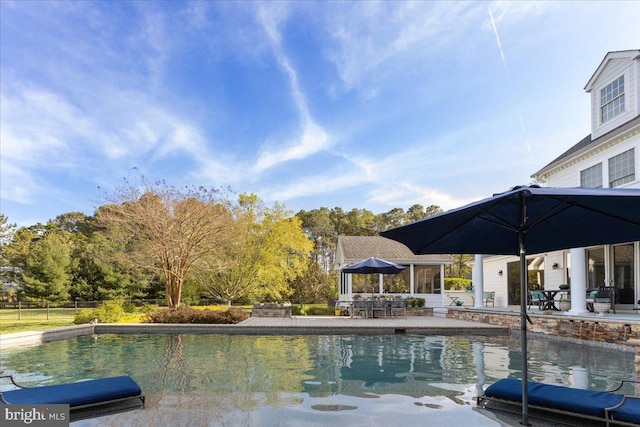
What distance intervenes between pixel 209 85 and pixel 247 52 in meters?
3.01

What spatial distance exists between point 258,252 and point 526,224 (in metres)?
22.1

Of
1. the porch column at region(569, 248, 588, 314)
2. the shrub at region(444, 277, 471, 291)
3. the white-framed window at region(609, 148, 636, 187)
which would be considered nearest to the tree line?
the shrub at region(444, 277, 471, 291)

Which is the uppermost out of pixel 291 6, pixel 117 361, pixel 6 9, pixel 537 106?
pixel 291 6

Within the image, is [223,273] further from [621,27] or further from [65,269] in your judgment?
[621,27]

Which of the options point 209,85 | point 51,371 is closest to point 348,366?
point 51,371

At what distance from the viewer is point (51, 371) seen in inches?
321

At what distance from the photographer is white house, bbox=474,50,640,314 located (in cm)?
1325

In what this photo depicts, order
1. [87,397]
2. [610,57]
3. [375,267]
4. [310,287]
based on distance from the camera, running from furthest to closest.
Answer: [310,287]
[375,267]
[610,57]
[87,397]

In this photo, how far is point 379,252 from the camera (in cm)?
2427

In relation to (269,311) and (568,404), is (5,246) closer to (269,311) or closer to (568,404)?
(269,311)

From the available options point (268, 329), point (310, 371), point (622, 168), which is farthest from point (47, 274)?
point (622, 168)

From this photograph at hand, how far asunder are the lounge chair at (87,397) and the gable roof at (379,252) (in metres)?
17.8

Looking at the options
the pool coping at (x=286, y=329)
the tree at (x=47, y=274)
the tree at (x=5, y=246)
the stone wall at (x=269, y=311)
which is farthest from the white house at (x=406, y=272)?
the tree at (x=5, y=246)

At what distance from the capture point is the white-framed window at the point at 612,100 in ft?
46.6
